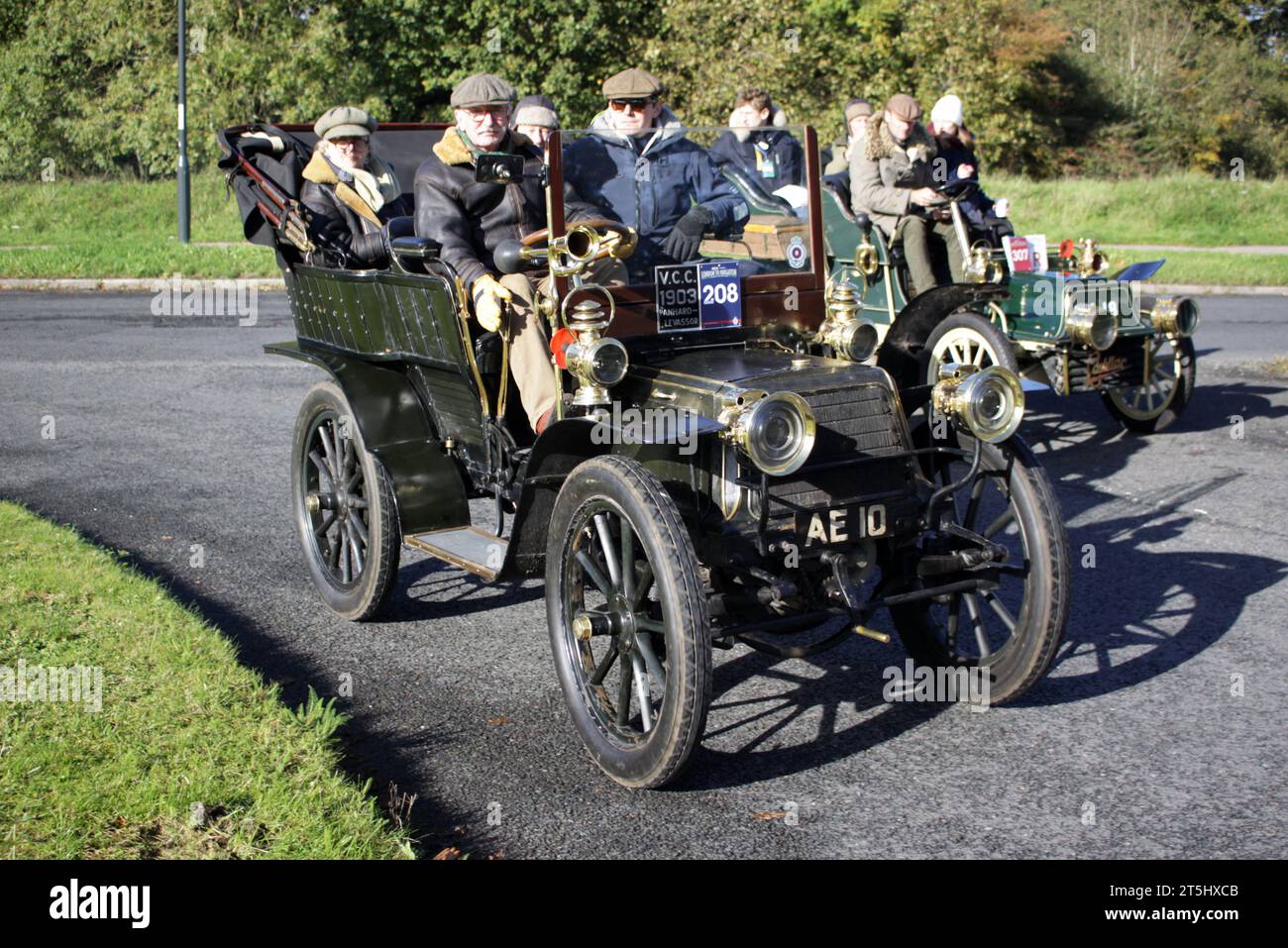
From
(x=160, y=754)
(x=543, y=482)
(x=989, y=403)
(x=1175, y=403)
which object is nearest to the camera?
(x=160, y=754)

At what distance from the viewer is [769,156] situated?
4980 mm

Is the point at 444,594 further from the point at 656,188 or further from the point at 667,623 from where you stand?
the point at 667,623

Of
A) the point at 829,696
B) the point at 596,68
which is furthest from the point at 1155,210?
the point at 829,696

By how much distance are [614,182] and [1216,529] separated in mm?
3763

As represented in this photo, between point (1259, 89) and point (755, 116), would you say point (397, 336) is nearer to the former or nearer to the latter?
point (755, 116)

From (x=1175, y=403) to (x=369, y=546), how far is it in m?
6.02

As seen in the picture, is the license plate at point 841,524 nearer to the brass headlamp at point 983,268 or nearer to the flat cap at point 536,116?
the flat cap at point 536,116

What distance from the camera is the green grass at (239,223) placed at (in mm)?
18125

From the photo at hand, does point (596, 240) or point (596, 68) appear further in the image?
point (596, 68)

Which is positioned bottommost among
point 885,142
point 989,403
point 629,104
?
point 989,403

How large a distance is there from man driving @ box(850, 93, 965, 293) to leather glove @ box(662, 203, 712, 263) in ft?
14.8

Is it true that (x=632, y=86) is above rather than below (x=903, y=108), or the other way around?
below

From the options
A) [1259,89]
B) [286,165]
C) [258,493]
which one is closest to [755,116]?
[286,165]

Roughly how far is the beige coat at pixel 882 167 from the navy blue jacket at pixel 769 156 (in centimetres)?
438
